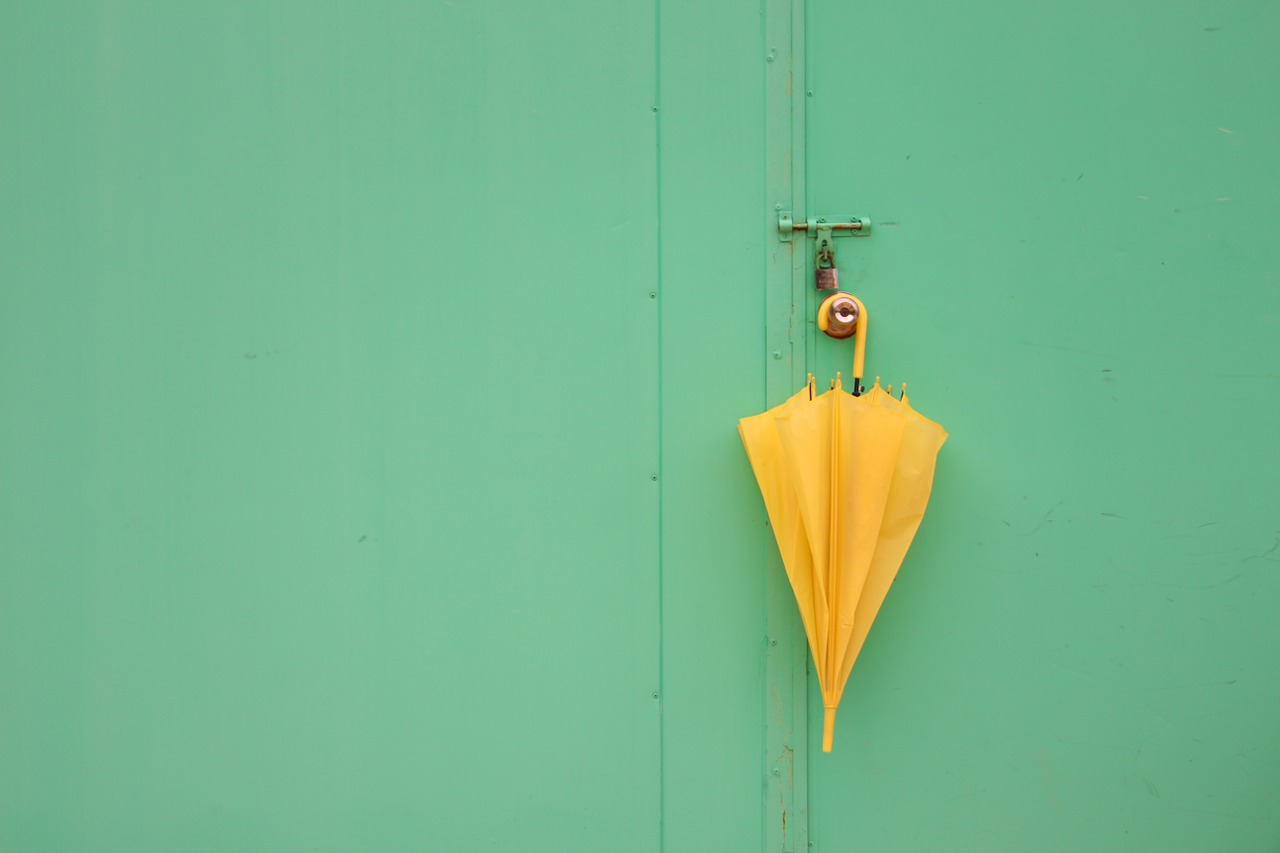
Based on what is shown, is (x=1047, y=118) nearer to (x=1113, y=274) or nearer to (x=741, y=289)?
(x=1113, y=274)

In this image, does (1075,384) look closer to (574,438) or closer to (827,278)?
(827,278)

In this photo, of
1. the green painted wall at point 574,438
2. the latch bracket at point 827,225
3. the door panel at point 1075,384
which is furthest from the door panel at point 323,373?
the door panel at point 1075,384

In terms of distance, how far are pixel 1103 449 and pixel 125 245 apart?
1.51 metres

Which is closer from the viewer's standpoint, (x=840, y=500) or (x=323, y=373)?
(x=840, y=500)

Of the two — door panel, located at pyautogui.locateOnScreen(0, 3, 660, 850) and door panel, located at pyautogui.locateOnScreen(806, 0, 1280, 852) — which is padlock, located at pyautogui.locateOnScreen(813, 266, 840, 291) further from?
door panel, located at pyautogui.locateOnScreen(0, 3, 660, 850)

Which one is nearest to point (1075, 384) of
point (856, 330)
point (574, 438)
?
point (856, 330)

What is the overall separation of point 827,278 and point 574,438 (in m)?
0.45

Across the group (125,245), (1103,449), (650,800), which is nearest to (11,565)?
(125,245)

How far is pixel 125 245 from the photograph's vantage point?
120 cm

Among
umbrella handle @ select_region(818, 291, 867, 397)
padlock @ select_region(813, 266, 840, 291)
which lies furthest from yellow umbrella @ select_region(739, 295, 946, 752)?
padlock @ select_region(813, 266, 840, 291)

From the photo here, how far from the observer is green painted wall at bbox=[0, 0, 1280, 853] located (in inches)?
46.9

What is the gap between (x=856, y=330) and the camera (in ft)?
3.88

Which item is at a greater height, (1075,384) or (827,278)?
(827,278)

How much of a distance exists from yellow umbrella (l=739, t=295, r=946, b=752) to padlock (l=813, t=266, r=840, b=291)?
0.50 feet
